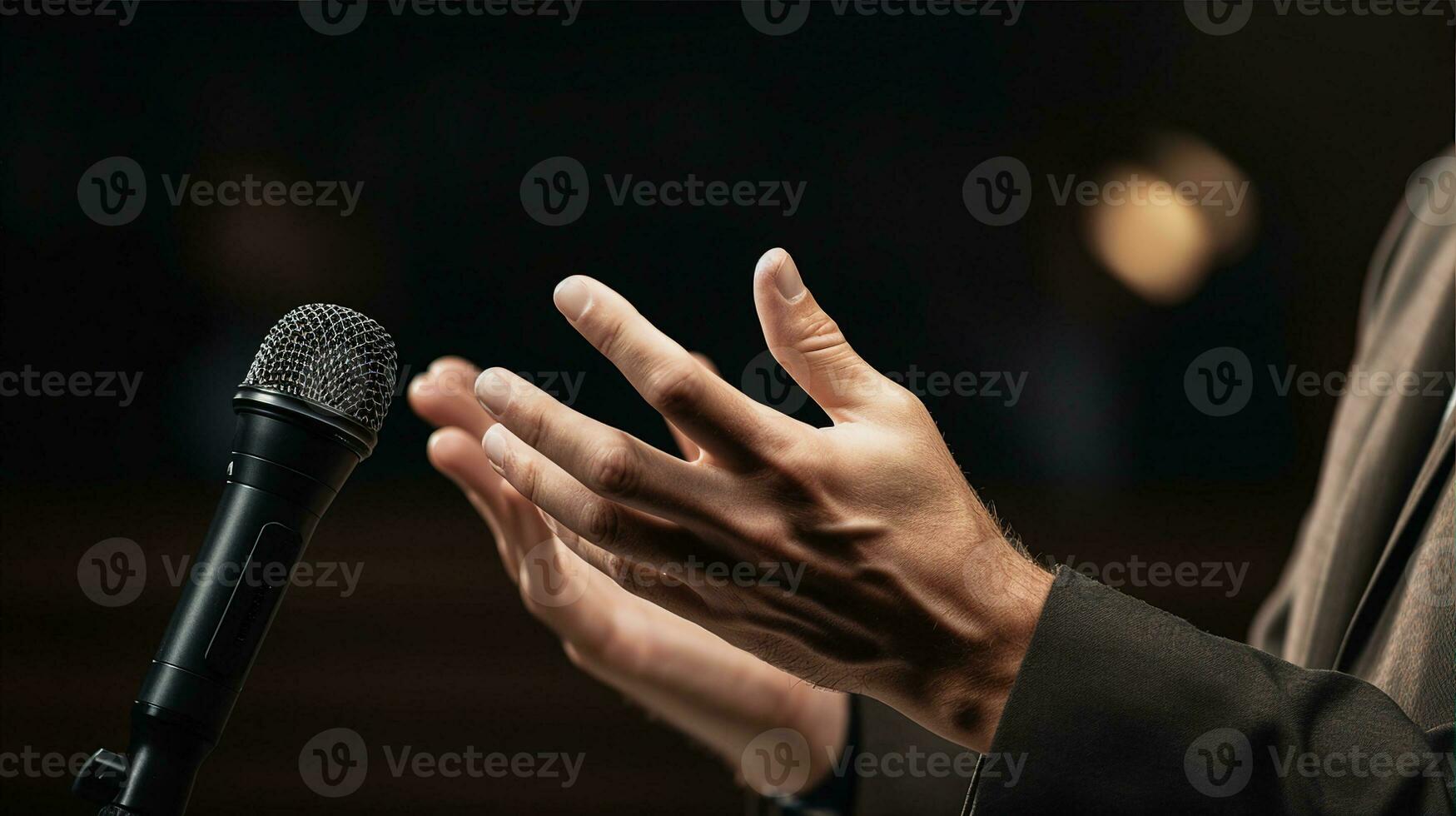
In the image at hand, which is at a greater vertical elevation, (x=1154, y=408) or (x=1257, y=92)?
(x=1257, y=92)

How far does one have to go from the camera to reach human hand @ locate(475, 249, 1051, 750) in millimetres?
571

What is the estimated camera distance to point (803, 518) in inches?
24.0

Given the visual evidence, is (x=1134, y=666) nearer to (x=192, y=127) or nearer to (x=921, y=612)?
(x=921, y=612)

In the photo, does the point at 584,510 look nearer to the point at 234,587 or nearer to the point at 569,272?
the point at 234,587

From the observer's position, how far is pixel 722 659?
39.4 inches

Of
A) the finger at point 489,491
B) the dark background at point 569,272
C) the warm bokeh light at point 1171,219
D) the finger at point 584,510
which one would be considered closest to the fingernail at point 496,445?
the finger at point 584,510

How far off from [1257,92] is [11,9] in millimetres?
2893

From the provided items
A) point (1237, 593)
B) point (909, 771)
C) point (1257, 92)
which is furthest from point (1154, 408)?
point (909, 771)

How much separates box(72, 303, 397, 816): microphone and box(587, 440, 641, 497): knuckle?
0.48ft

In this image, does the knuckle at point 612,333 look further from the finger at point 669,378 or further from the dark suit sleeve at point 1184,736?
the dark suit sleeve at point 1184,736

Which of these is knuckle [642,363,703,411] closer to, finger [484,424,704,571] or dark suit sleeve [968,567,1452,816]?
finger [484,424,704,571]

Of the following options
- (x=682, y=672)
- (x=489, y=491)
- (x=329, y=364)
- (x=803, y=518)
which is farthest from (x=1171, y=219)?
(x=329, y=364)

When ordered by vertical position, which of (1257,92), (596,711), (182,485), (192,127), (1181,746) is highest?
(1257,92)

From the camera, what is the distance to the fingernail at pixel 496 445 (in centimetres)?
62
